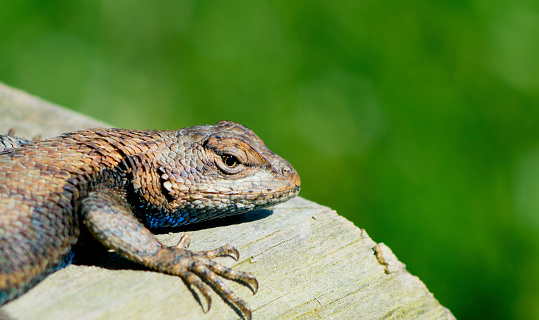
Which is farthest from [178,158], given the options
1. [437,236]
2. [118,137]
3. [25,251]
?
[437,236]

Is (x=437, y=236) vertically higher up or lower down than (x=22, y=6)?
lower down

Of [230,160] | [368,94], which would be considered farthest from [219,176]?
[368,94]

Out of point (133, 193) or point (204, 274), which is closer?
point (204, 274)

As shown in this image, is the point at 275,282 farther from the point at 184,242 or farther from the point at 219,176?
the point at 219,176

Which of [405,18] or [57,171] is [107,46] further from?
[57,171]

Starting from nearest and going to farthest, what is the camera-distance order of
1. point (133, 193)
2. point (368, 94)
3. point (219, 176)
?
1. point (133, 193)
2. point (219, 176)
3. point (368, 94)

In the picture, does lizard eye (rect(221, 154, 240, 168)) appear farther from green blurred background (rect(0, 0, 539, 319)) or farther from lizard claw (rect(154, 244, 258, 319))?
green blurred background (rect(0, 0, 539, 319))

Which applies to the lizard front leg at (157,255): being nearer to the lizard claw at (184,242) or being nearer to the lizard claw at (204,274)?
the lizard claw at (204,274)
